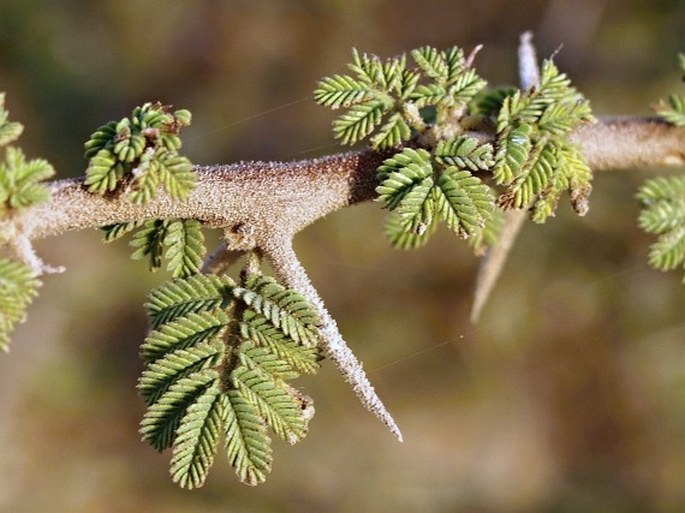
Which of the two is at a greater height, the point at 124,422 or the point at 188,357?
the point at 124,422

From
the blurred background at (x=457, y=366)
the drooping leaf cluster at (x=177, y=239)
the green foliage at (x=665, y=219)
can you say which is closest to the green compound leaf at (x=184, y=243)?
the drooping leaf cluster at (x=177, y=239)

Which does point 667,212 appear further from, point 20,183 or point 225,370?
point 20,183

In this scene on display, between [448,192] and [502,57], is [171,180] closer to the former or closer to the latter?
[448,192]

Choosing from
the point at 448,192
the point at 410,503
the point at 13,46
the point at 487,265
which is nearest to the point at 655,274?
the point at 410,503

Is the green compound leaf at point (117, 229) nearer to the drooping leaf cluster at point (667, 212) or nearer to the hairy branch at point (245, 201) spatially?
the hairy branch at point (245, 201)

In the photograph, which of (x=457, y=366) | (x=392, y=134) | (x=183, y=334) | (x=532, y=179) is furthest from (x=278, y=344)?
(x=457, y=366)

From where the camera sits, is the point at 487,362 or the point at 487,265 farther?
the point at 487,362

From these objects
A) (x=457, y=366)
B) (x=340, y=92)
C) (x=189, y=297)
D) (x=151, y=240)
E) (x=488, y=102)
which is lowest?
(x=189, y=297)
